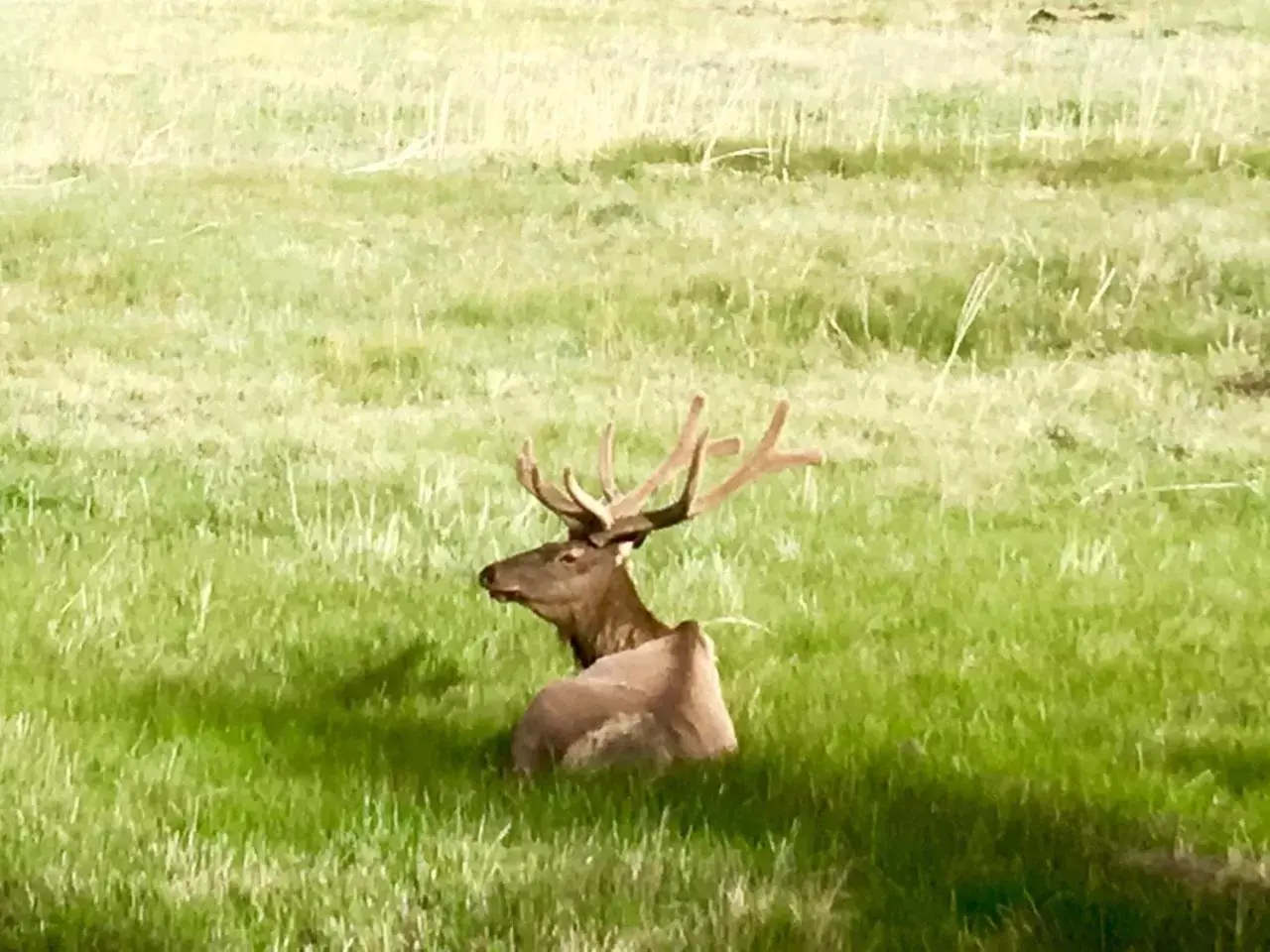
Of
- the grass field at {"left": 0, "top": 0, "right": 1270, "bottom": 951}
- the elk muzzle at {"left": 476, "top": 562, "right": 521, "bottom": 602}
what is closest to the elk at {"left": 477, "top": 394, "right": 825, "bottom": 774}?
the elk muzzle at {"left": 476, "top": 562, "right": 521, "bottom": 602}

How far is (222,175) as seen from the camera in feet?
56.1

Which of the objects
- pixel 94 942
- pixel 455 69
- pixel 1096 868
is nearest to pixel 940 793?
pixel 1096 868

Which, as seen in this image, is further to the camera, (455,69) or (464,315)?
(455,69)

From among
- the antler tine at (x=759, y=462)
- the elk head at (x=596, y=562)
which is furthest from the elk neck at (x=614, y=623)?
the antler tine at (x=759, y=462)

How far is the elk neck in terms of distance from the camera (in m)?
5.45

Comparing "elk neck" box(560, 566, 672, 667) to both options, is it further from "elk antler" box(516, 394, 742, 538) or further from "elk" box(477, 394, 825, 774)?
"elk antler" box(516, 394, 742, 538)

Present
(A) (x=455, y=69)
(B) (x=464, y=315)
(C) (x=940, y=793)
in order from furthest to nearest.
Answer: (A) (x=455, y=69)
(B) (x=464, y=315)
(C) (x=940, y=793)

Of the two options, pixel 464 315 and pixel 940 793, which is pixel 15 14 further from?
pixel 940 793

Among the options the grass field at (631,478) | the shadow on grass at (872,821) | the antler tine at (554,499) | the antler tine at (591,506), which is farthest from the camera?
the antler tine at (554,499)

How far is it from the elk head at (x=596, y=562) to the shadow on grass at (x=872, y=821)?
39 centimetres

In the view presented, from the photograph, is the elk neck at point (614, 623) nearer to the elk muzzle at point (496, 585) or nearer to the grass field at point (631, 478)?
the elk muzzle at point (496, 585)

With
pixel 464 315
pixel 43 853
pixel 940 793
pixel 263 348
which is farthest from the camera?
pixel 464 315

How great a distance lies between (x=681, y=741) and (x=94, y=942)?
1.58 metres

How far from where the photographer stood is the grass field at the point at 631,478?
4.38m
